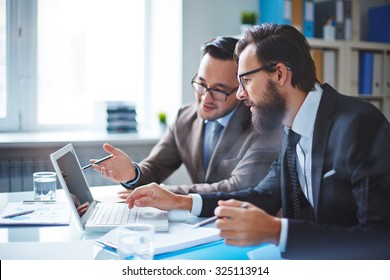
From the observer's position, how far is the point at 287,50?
1.20 metres

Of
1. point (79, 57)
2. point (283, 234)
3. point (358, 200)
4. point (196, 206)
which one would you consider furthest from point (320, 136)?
point (79, 57)

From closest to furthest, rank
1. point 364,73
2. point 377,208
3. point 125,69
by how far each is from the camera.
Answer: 1. point 377,208
2. point 364,73
3. point 125,69

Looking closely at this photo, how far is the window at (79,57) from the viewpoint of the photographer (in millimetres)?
1410

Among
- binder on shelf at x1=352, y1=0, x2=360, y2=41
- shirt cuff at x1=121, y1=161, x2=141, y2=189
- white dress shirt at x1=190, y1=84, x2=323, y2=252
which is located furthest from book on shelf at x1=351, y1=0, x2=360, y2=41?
shirt cuff at x1=121, y1=161, x2=141, y2=189

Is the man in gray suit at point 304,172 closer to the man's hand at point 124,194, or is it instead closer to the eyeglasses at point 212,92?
the man's hand at point 124,194

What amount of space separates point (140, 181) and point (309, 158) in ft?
2.26

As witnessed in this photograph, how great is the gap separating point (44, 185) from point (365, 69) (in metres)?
1.07

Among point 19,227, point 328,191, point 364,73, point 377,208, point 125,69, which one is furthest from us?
point 125,69

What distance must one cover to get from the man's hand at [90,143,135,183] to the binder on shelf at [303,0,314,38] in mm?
750

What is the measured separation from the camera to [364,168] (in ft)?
3.48

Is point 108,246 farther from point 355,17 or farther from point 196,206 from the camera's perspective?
point 355,17
